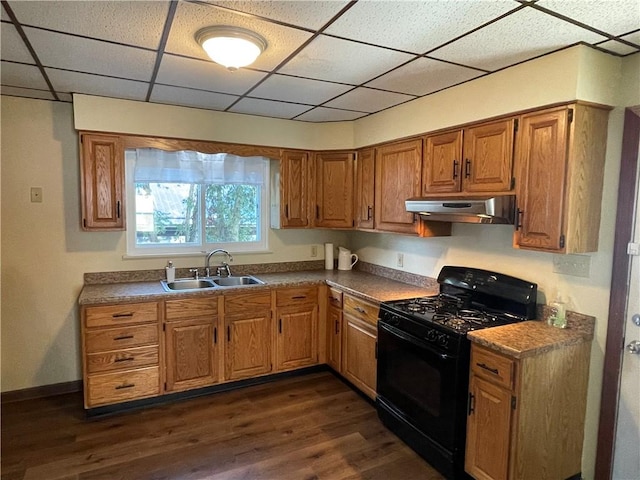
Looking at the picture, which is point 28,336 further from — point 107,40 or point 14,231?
point 107,40

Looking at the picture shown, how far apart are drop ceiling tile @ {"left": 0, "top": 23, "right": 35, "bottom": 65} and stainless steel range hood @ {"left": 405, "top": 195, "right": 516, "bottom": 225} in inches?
97.9

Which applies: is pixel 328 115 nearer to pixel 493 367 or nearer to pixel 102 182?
pixel 102 182

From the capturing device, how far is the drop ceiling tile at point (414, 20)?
1.57m

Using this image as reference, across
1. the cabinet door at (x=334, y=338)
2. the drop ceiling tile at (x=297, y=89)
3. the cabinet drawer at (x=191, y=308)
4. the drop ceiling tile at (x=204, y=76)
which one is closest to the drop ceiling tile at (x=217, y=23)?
the drop ceiling tile at (x=204, y=76)

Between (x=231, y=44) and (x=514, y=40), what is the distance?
1361mm

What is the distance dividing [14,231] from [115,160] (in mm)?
980

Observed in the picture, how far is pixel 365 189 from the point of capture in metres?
3.63

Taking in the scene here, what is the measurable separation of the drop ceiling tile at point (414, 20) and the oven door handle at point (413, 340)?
168 centimetres

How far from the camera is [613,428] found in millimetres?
2150

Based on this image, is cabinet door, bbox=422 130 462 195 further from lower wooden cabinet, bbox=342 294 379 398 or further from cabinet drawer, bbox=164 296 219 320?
cabinet drawer, bbox=164 296 219 320

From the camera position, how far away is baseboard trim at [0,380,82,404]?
3.16 meters

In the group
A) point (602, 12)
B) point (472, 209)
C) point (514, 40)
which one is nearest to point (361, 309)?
point (472, 209)

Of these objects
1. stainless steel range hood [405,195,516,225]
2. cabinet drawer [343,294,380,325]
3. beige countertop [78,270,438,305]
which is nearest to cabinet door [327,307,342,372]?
cabinet drawer [343,294,380,325]

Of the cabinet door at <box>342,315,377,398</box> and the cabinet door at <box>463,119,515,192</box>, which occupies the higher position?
the cabinet door at <box>463,119,515,192</box>
